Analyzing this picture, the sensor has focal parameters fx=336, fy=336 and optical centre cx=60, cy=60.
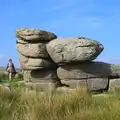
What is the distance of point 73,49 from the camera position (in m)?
17.6

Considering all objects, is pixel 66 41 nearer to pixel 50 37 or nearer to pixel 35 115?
pixel 50 37

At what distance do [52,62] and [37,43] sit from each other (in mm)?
1426

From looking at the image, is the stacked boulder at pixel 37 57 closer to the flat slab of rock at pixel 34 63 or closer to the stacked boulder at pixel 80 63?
the flat slab of rock at pixel 34 63

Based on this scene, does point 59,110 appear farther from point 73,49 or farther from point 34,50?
point 34,50

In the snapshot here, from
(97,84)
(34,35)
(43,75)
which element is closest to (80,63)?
(97,84)

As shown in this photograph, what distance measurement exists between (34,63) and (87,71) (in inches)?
116

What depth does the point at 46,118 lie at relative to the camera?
7578 millimetres

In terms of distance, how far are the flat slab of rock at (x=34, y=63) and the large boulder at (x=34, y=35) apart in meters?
1.12

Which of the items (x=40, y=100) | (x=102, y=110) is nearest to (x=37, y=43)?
(x=40, y=100)

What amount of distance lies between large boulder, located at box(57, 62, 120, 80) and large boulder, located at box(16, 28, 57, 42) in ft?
6.14

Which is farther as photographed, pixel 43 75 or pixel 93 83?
pixel 43 75

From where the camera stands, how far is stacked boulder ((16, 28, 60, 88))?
18.5 m

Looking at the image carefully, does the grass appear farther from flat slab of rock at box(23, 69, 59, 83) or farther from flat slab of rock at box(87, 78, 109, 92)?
flat slab of rock at box(23, 69, 59, 83)

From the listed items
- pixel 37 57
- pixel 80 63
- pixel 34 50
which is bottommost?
pixel 80 63
